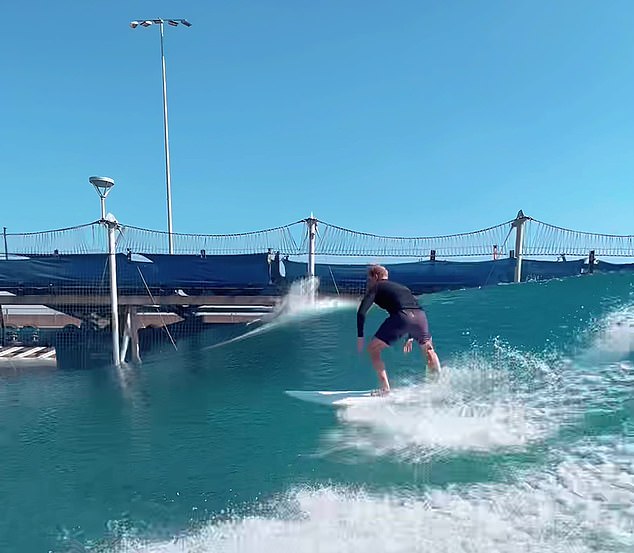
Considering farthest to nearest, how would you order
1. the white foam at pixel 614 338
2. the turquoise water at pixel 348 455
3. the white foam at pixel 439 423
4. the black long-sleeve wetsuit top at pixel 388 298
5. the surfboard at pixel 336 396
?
the white foam at pixel 614 338 < the surfboard at pixel 336 396 < the black long-sleeve wetsuit top at pixel 388 298 < the white foam at pixel 439 423 < the turquoise water at pixel 348 455

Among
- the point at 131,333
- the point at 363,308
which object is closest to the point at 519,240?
the point at 363,308

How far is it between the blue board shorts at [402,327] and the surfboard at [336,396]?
676 mm

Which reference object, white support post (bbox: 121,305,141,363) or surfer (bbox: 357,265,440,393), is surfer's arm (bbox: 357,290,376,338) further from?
white support post (bbox: 121,305,141,363)

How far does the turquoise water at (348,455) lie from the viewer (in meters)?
2.66

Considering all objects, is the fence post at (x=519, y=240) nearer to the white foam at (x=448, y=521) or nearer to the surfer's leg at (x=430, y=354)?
the surfer's leg at (x=430, y=354)

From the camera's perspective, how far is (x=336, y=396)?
17.4ft

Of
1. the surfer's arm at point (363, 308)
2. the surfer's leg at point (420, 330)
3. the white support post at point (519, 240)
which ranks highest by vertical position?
the white support post at point (519, 240)

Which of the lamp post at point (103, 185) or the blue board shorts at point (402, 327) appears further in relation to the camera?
the lamp post at point (103, 185)

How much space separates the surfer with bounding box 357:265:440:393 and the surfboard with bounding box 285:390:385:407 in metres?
0.24

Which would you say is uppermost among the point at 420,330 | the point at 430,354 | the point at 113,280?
the point at 113,280

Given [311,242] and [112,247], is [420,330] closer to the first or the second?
[311,242]

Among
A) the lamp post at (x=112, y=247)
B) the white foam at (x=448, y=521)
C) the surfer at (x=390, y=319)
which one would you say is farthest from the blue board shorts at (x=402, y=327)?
the lamp post at (x=112, y=247)

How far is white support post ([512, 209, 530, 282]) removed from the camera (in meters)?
9.38

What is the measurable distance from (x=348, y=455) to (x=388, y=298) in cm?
183
